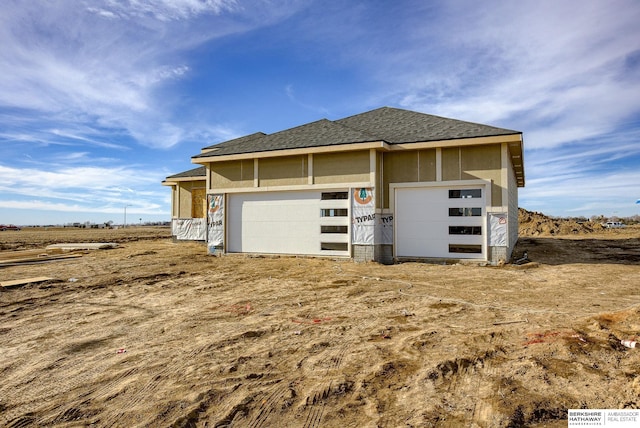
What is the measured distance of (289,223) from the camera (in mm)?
13844

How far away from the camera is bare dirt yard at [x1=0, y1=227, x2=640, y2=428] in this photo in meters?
3.03

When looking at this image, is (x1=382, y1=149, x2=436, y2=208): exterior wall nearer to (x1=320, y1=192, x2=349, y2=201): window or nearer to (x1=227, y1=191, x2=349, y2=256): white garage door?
(x1=320, y1=192, x2=349, y2=201): window

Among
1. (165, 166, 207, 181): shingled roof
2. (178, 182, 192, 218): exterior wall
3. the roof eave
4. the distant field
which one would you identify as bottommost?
the distant field

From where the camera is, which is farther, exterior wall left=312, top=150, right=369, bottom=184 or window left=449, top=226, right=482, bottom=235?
exterior wall left=312, top=150, right=369, bottom=184

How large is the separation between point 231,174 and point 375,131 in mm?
6277

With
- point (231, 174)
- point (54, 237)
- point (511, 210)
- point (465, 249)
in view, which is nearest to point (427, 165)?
point (465, 249)

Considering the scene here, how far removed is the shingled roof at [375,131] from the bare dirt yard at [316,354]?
5.91 metres

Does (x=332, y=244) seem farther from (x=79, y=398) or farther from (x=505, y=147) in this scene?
(x=79, y=398)

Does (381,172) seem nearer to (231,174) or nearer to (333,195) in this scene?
(333,195)

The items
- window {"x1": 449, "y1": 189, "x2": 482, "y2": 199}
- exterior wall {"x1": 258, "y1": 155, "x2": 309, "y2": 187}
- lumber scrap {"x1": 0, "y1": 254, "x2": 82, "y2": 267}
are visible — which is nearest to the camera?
window {"x1": 449, "y1": 189, "x2": 482, "y2": 199}

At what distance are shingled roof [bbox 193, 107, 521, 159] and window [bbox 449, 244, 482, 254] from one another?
3676 millimetres

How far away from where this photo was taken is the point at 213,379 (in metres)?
3.61

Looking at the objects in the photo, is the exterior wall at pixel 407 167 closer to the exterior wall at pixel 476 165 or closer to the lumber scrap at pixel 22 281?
the exterior wall at pixel 476 165

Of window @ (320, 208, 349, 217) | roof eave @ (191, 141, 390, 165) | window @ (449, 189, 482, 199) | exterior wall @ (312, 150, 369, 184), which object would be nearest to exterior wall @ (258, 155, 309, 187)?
roof eave @ (191, 141, 390, 165)
